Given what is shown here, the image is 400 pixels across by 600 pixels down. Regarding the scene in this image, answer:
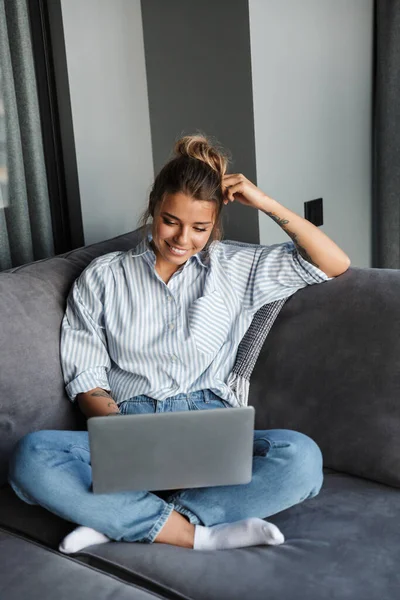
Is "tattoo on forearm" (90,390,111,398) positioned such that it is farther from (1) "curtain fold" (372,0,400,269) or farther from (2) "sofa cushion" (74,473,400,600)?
(1) "curtain fold" (372,0,400,269)

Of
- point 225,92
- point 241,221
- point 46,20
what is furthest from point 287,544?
point 46,20

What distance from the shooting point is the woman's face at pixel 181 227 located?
1.75 m

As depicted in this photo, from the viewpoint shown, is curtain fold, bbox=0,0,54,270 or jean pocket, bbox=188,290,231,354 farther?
curtain fold, bbox=0,0,54,270

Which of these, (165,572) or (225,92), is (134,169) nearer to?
(225,92)

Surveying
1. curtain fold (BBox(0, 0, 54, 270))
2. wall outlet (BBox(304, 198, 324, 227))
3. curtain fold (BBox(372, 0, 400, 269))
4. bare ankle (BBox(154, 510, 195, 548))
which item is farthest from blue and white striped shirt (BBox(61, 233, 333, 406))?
curtain fold (BBox(372, 0, 400, 269))

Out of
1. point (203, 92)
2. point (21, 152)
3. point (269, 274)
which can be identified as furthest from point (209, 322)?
point (203, 92)

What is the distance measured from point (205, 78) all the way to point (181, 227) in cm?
86

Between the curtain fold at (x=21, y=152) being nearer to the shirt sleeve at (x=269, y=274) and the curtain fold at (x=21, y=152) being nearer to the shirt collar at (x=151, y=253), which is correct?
the shirt collar at (x=151, y=253)

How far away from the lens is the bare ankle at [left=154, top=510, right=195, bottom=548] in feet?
4.99

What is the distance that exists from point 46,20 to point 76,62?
146 mm

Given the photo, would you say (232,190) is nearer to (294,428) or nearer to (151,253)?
(151,253)

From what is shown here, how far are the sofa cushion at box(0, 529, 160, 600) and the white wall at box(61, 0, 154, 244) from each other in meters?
1.23

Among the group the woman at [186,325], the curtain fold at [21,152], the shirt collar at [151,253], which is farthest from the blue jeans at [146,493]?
the curtain fold at [21,152]

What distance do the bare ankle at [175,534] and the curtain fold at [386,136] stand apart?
197cm
